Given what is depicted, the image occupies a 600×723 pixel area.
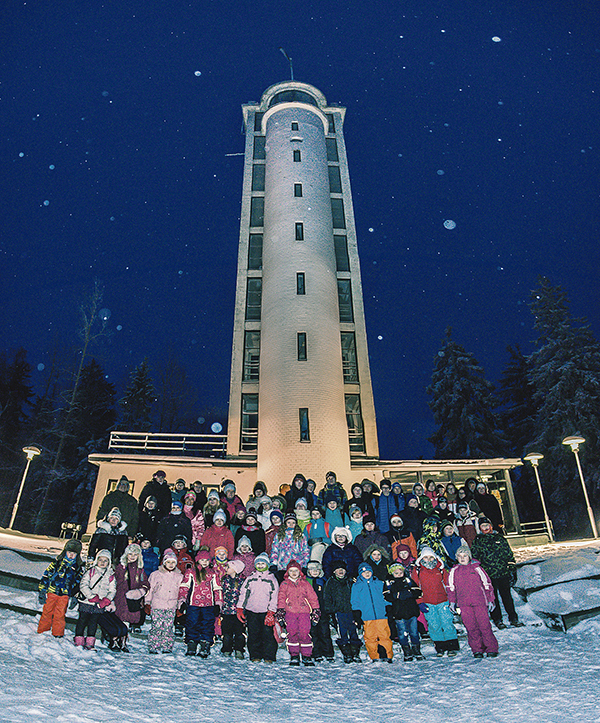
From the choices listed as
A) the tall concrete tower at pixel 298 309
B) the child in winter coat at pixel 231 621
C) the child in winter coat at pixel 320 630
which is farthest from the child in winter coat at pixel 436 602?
the tall concrete tower at pixel 298 309

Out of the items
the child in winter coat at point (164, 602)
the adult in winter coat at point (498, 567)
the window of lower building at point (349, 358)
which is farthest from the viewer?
the window of lower building at point (349, 358)

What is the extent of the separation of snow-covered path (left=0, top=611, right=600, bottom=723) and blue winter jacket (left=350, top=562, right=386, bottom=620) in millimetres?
634

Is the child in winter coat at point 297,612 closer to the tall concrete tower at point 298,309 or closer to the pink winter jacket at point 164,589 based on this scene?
the pink winter jacket at point 164,589

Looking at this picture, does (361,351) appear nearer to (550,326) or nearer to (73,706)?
(550,326)

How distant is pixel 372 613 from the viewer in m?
6.93

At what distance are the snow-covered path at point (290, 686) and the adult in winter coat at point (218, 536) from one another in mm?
1675

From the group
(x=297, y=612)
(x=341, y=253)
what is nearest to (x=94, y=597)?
(x=297, y=612)

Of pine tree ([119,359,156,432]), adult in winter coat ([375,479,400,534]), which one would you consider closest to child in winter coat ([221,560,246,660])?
adult in winter coat ([375,479,400,534])

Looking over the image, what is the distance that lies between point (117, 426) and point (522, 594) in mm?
28502

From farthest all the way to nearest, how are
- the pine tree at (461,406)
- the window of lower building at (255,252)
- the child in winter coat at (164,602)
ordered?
the pine tree at (461,406) < the window of lower building at (255,252) < the child in winter coat at (164,602)

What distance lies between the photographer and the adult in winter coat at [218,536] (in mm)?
8172

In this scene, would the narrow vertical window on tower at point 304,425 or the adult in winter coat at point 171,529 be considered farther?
the narrow vertical window on tower at point 304,425

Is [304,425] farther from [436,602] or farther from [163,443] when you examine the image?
[436,602]

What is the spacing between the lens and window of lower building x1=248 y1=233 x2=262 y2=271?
24453 millimetres
